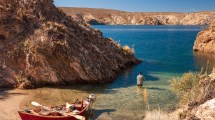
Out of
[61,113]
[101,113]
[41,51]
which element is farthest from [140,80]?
[61,113]

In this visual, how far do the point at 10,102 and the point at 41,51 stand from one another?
5970 mm

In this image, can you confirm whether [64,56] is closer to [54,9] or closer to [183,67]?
[54,9]

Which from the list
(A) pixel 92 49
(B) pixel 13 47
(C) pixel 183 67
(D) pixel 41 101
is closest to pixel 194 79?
(D) pixel 41 101

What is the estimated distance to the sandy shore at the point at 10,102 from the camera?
20.3 meters

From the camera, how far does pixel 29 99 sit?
24.0m

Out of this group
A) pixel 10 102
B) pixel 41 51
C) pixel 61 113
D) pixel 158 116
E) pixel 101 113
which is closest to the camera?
pixel 61 113

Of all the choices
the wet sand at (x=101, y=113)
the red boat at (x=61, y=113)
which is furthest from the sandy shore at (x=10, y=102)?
the red boat at (x=61, y=113)

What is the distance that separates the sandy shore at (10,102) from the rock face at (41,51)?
5.40 feet

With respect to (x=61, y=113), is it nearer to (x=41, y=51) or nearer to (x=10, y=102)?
(x=10, y=102)

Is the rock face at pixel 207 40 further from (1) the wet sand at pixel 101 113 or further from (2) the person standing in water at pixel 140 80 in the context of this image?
(1) the wet sand at pixel 101 113

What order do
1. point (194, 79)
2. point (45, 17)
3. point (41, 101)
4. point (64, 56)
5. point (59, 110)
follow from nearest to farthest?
point (59, 110), point (194, 79), point (41, 101), point (64, 56), point (45, 17)

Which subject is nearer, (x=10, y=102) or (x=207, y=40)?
(x=10, y=102)

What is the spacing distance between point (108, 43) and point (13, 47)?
1200cm

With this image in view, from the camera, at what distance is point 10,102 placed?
2298 centimetres
